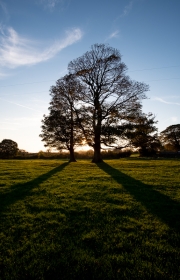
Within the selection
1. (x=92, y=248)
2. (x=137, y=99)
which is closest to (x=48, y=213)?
(x=92, y=248)

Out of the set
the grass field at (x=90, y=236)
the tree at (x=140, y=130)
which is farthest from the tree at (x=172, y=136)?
the grass field at (x=90, y=236)

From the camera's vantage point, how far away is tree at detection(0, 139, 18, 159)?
214 feet

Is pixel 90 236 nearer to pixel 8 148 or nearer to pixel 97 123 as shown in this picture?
pixel 97 123

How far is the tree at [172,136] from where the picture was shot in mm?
79250

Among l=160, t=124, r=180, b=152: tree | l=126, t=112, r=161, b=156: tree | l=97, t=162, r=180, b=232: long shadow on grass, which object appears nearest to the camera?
l=97, t=162, r=180, b=232: long shadow on grass

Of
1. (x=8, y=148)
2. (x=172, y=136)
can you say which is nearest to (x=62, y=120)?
(x=8, y=148)

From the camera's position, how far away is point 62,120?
33.5 metres

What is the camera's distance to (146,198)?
906 cm

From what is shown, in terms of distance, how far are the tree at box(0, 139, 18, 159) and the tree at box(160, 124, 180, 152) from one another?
6475 centimetres

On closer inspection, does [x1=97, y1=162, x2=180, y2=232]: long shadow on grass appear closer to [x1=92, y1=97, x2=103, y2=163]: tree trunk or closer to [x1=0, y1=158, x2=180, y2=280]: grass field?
[x1=0, y1=158, x2=180, y2=280]: grass field

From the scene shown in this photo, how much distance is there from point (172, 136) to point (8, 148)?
229 feet

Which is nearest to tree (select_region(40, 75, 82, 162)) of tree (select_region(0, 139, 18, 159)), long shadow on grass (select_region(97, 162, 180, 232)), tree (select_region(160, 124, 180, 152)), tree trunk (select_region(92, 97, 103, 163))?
tree trunk (select_region(92, 97, 103, 163))

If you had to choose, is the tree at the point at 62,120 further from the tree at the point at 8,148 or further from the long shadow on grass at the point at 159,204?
the tree at the point at 8,148

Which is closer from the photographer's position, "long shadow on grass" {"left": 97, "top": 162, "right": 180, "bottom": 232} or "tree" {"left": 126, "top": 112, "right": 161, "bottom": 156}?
"long shadow on grass" {"left": 97, "top": 162, "right": 180, "bottom": 232}
